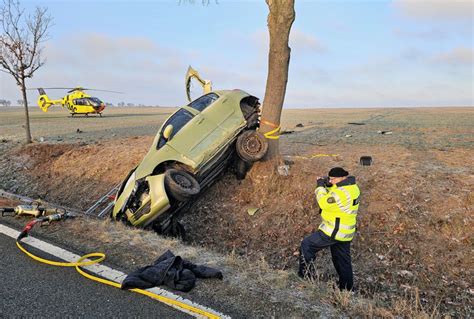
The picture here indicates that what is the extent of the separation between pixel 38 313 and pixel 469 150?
38.2 feet

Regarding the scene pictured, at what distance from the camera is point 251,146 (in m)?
7.90

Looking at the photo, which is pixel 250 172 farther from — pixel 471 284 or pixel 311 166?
pixel 471 284

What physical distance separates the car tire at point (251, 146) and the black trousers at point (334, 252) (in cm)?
326

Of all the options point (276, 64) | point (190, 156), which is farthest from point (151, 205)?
point (276, 64)

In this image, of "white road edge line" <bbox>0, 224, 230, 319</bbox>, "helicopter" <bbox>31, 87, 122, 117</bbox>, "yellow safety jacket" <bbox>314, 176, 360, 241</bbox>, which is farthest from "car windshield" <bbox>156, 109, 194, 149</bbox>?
"helicopter" <bbox>31, 87, 122, 117</bbox>

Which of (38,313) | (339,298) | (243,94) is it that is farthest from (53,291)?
(243,94)

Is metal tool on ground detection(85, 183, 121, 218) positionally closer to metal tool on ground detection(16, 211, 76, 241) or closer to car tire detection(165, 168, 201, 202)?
metal tool on ground detection(16, 211, 76, 241)

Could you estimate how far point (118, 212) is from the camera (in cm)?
671

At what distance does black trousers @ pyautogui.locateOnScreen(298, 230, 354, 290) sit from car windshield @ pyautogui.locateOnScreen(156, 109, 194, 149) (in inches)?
155

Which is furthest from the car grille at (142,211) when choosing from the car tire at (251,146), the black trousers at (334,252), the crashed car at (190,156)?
the black trousers at (334,252)

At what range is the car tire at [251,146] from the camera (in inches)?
309

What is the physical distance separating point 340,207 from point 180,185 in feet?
10.1

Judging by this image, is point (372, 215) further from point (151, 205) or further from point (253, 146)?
point (151, 205)

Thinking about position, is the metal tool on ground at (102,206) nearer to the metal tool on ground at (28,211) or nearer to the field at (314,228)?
the metal tool on ground at (28,211)
